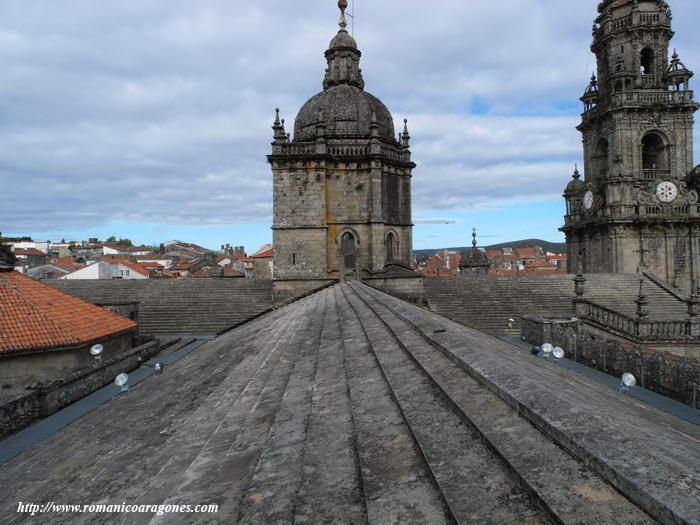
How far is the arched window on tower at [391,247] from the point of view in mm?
26562

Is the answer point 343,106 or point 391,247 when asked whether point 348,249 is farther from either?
point 343,106

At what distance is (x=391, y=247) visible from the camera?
1057 inches

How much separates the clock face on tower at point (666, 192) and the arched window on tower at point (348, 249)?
72.8 ft

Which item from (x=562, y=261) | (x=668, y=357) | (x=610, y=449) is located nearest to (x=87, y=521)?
(x=610, y=449)

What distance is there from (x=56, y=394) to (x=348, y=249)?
17.8 metres

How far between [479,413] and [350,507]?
956 mm

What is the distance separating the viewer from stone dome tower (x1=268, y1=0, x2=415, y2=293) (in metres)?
24.7

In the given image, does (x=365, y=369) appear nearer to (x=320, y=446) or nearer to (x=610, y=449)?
(x=320, y=446)

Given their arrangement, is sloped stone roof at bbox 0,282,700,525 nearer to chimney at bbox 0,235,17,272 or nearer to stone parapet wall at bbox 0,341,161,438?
stone parapet wall at bbox 0,341,161,438

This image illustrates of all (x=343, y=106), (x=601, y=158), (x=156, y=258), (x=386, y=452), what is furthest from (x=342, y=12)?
(x=156, y=258)

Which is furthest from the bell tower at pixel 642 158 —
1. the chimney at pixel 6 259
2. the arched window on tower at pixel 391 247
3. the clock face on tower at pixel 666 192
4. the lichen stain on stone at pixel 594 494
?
the chimney at pixel 6 259

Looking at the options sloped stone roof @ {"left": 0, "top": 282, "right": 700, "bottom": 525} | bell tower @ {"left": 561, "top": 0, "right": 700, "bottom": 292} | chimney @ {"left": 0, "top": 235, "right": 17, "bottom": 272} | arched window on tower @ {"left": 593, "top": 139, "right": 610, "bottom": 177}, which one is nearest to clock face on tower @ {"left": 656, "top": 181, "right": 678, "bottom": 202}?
bell tower @ {"left": 561, "top": 0, "right": 700, "bottom": 292}

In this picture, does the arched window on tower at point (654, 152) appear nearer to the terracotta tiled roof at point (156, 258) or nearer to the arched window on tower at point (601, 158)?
the arched window on tower at point (601, 158)

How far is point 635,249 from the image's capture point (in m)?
29.3
